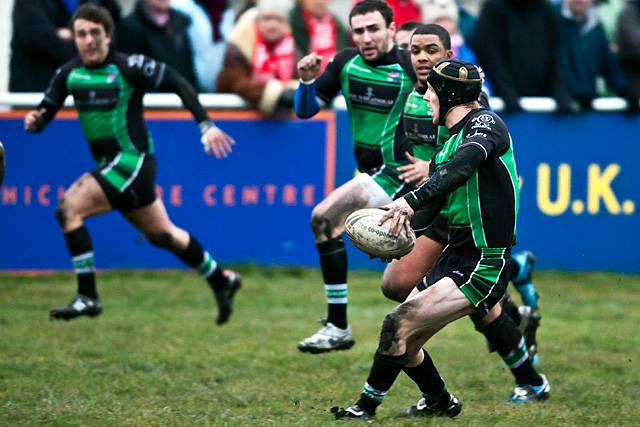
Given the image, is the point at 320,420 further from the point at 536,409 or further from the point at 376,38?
the point at 376,38

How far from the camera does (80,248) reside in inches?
425

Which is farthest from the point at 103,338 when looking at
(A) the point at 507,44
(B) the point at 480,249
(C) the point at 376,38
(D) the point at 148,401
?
(A) the point at 507,44

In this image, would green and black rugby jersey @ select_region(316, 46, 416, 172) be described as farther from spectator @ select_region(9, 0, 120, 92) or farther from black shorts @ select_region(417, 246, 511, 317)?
spectator @ select_region(9, 0, 120, 92)

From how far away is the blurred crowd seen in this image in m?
13.2

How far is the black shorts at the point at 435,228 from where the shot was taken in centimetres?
850

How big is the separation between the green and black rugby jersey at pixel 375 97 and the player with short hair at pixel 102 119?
1598 mm

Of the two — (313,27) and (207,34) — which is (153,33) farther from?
(313,27)

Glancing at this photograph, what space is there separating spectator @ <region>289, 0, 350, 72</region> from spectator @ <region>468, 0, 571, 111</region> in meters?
1.38

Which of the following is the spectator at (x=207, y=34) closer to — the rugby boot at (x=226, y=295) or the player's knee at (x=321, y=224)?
the rugby boot at (x=226, y=295)

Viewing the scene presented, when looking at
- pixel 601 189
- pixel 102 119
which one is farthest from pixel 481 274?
pixel 601 189

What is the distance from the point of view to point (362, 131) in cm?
941

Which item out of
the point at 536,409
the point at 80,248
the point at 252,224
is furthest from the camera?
the point at 252,224

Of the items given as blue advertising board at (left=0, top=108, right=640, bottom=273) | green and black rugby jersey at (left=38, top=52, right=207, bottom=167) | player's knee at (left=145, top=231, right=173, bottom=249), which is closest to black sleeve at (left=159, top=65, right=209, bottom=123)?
green and black rugby jersey at (left=38, top=52, right=207, bottom=167)

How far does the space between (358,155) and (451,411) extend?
220 cm
